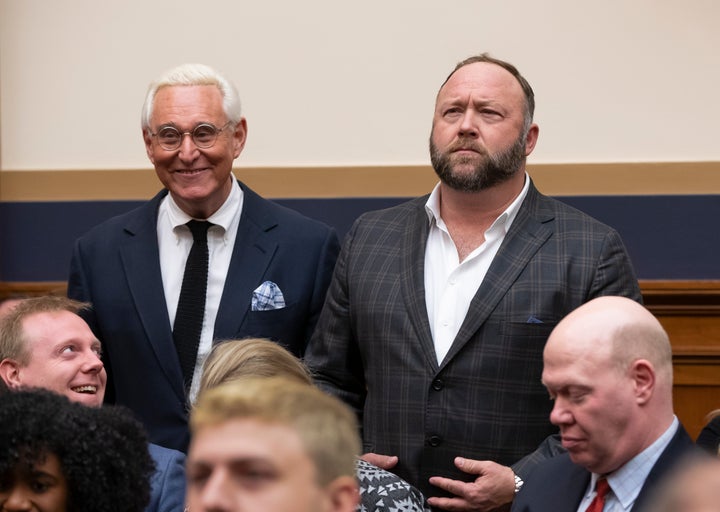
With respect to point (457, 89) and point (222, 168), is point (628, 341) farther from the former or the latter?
point (222, 168)

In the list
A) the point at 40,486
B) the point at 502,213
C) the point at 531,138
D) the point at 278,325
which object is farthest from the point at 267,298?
the point at 40,486

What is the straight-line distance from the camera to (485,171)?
2.82 m

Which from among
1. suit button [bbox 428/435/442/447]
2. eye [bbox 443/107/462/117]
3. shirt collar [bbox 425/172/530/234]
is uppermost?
eye [bbox 443/107/462/117]

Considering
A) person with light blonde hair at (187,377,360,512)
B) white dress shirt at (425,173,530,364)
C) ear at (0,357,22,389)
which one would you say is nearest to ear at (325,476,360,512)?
person with light blonde hair at (187,377,360,512)

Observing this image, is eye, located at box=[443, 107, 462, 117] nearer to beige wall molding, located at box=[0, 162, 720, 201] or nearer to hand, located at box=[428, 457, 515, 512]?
hand, located at box=[428, 457, 515, 512]

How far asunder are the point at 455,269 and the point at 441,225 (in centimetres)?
13

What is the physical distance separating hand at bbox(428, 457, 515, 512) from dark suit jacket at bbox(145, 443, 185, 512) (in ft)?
1.77

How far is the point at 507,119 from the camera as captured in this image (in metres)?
2.88

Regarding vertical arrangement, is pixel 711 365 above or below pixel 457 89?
below

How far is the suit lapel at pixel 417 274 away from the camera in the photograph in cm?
275

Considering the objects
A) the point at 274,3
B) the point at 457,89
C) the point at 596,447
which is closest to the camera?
the point at 596,447

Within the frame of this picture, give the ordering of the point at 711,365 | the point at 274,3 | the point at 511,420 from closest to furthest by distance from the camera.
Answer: the point at 511,420 < the point at 711,365 < the point at 274,3

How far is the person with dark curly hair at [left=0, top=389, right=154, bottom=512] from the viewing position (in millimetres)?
1885

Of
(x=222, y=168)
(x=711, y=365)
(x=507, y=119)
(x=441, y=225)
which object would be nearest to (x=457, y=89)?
(x=507, y=119)
